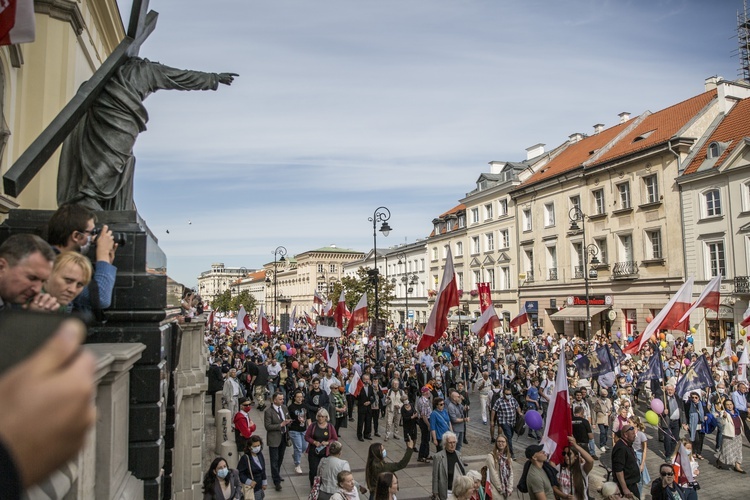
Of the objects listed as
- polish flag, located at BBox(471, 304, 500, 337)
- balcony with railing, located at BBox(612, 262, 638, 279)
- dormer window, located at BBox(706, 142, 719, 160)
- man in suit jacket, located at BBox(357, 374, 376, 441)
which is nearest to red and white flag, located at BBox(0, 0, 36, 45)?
man in suit jacket, located at BBox(357, 374, 376, 441)

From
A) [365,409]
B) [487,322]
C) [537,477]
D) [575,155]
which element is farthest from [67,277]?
[575,155]

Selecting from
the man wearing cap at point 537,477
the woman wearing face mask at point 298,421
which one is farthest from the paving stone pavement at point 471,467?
the man wearing cap at point 537,477

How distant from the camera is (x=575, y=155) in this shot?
42938 millimetres

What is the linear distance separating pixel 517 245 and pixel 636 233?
12.0 m

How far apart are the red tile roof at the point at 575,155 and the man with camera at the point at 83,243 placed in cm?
3917

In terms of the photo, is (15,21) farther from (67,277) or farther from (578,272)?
(578,272)

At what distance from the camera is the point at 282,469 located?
1229cm

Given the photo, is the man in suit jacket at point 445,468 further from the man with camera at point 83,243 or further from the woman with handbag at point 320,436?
the man with camera at point 83,243

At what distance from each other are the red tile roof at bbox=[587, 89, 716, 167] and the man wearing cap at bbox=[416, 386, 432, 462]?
26.5 metres

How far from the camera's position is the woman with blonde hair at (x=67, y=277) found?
260 cm

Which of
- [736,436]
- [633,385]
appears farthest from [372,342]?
[736,436]

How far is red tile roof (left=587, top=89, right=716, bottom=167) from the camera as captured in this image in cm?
3416

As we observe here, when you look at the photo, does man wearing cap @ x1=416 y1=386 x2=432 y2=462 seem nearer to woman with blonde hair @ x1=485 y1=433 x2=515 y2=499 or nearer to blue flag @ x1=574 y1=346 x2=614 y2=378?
woman with blonde hair @ x1=485 y1=433 x2=515 y2=499

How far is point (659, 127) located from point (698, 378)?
2800 cm
